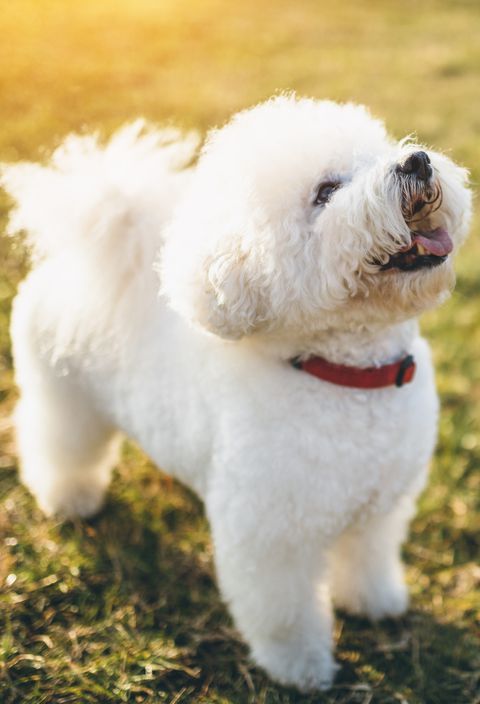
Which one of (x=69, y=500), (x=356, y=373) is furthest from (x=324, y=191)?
(x=69, y=500)

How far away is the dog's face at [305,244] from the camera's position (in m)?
1.72

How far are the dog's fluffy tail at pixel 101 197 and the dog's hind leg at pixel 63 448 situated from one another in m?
0.55

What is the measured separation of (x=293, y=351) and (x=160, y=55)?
6.83 metres

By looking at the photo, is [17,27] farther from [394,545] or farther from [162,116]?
[394,545]

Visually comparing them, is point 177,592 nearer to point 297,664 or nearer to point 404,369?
point 297,664

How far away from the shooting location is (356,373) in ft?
6.34

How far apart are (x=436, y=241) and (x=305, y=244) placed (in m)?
0.33

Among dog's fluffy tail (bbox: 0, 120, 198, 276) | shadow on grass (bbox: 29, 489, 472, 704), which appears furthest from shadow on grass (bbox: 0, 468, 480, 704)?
dog's fluffy tail (bbox: 0, 120, 198, 276)

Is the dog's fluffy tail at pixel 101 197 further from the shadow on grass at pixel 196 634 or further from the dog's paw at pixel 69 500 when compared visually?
the shadow on grass at pixel 196 634

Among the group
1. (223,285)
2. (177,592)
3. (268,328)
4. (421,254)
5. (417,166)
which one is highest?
(417,166)

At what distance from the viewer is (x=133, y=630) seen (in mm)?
2396

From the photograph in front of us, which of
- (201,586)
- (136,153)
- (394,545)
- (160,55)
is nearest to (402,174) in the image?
(136,153)

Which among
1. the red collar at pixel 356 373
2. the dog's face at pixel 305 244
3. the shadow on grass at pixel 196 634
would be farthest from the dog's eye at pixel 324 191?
the shadow on grass at pixel 196 634

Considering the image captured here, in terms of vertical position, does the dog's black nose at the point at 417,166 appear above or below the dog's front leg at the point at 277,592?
above
